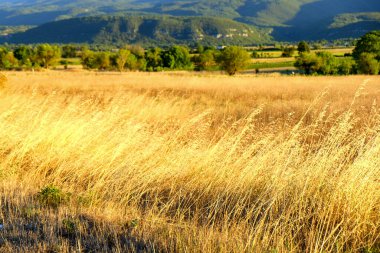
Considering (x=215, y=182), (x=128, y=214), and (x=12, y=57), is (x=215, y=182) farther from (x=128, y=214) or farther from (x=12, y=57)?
(x=12, y=57)

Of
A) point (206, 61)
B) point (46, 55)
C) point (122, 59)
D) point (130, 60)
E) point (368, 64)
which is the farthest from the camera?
point (206, 61)

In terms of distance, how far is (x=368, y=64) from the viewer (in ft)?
156

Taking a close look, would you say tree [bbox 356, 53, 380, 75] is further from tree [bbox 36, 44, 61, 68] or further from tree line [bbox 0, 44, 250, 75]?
tree [bbox 36, 44, 61, 68]

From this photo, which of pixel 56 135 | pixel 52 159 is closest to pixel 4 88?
pixel 56 135

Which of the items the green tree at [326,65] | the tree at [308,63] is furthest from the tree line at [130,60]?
the green tree at [326,65]

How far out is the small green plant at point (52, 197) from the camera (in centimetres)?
501

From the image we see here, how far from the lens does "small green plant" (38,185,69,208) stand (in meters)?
5.01

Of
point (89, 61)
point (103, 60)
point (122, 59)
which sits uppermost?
point (122, 59)

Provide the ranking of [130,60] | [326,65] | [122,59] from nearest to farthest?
[326,65] < [122,59] < [130,60]

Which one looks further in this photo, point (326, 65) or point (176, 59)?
point (176, 59)

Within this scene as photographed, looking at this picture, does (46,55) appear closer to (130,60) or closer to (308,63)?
(130,60)

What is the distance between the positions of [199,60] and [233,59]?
31.9 metres

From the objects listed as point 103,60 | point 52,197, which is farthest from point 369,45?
point 52,197

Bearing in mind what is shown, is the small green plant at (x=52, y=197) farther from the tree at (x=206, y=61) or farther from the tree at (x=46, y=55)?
the tree at (x=206, y=61)
